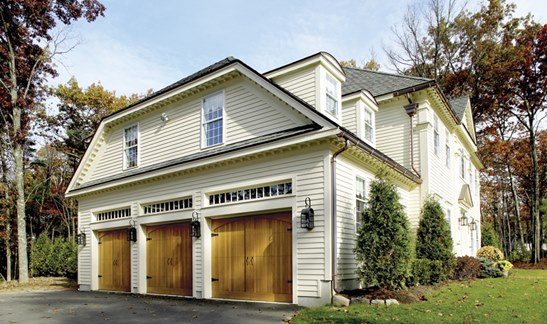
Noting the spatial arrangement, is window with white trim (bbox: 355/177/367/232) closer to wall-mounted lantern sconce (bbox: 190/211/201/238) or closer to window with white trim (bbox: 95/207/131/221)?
wall-mounted lantern sconce (bbox: 190/211/201/238)

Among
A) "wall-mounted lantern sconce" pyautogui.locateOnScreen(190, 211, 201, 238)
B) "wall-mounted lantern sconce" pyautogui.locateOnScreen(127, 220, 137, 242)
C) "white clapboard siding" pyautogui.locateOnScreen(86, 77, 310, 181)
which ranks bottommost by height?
"wall-mounted lantern sconce" pyautogui.locateOnScreen(127, 220, 137, 242)

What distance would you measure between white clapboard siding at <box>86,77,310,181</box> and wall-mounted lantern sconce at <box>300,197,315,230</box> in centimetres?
200

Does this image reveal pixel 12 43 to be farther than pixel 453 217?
Yes

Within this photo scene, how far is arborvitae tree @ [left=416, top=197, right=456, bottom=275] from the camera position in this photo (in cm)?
1246

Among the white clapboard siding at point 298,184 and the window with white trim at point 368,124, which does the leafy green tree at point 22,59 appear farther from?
the window with white trim at point 368,124

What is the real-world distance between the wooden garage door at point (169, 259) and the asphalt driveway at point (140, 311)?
0.65 meters

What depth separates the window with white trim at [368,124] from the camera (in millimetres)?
13406

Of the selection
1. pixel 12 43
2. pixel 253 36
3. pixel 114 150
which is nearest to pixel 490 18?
pixel 253 36

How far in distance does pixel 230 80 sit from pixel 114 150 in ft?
19.7

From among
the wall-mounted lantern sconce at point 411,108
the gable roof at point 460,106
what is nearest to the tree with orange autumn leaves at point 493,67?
the gable roof at point 460,106

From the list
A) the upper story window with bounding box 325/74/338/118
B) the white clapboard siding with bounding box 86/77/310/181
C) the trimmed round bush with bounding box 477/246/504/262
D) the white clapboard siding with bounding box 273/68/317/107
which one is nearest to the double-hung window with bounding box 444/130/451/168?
the trimmed round bush with bounding box 477/246/504/262

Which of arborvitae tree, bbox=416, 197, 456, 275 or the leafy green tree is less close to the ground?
the leafy green tree

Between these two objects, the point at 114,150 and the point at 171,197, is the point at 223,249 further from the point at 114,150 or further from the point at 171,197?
the point at 114,150

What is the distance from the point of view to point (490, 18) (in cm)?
2697
